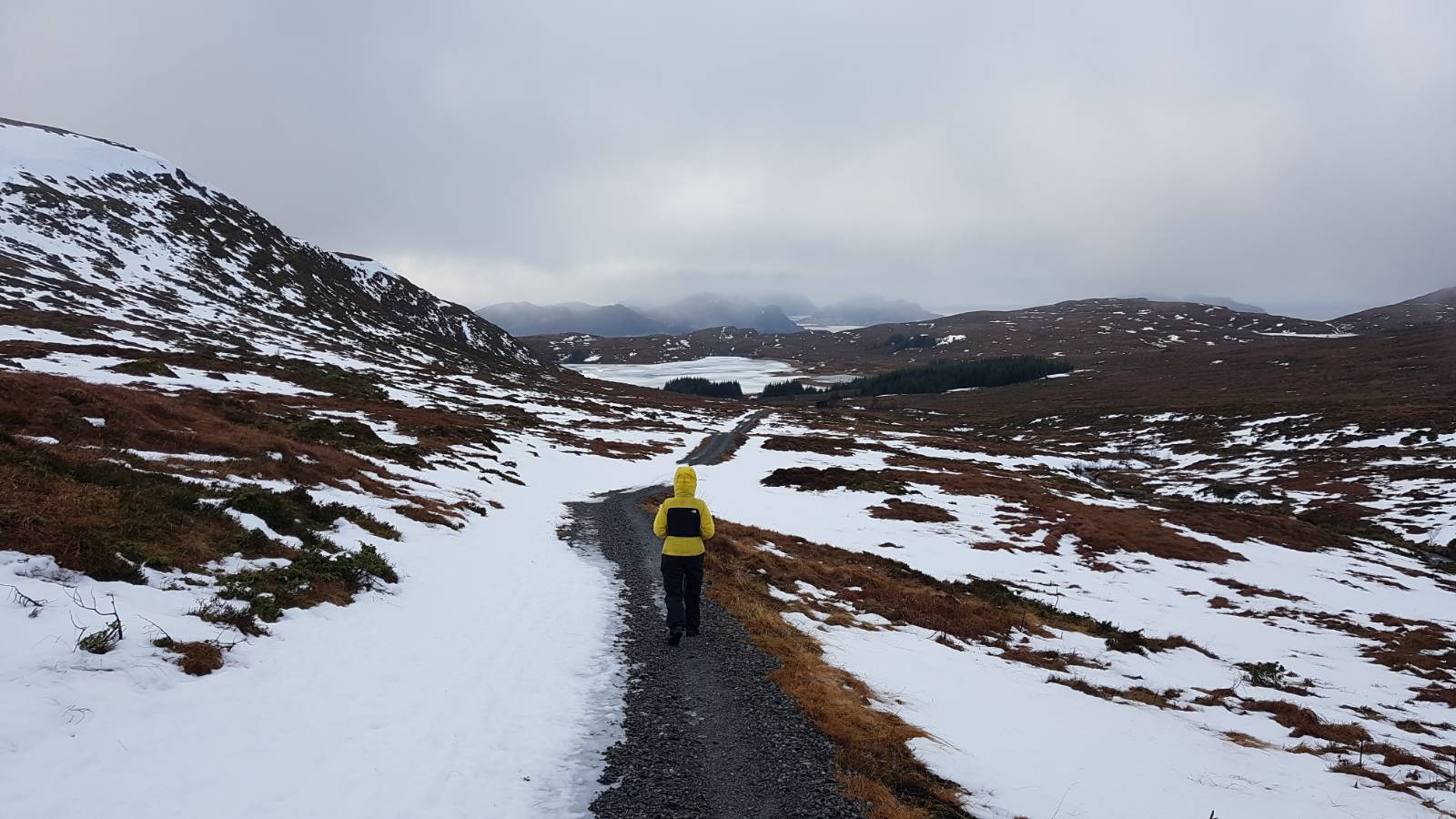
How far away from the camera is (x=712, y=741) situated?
25.1 feet

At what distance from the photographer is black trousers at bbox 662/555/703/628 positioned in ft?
36.6

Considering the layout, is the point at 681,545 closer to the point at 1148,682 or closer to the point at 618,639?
the point at 618,639

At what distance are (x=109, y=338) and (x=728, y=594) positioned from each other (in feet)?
251

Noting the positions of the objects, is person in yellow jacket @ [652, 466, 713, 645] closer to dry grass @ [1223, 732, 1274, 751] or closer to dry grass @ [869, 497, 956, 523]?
dry grass @ [1223, 732, 1274, 751]

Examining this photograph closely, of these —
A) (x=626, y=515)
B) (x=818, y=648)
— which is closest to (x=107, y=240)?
(x=626, y=515)

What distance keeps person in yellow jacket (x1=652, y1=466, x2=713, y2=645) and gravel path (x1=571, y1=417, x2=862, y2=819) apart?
26.5 inches

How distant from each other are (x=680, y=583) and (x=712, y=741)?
390cm

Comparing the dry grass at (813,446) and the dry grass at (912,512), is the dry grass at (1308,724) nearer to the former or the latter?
the dry grass at (912,512)

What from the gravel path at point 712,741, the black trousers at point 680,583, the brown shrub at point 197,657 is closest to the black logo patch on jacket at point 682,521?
the black trousers at point 680,583

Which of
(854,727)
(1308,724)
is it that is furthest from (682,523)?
(1308,724)

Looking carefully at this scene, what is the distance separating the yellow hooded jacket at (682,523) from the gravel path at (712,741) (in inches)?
70.6

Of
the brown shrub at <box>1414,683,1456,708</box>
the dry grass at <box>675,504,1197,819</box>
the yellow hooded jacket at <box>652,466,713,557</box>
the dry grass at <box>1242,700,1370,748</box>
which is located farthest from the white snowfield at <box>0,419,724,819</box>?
the brown shrub at <box>1414,683,1456,708</box>

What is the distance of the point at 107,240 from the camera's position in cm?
12269

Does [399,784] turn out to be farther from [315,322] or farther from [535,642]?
[315,322]
